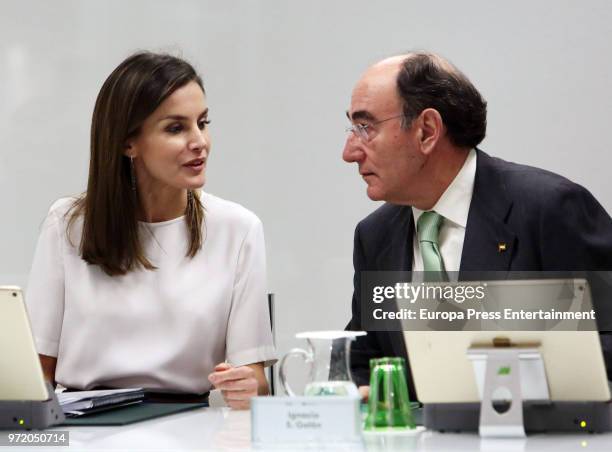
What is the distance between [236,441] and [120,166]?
1290 mm

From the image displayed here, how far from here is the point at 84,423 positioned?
1.94 meters

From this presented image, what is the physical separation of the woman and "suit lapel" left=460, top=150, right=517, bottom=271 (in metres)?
0.62

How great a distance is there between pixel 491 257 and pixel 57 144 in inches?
81.9

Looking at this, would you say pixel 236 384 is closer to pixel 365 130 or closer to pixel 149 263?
pixel 149 263

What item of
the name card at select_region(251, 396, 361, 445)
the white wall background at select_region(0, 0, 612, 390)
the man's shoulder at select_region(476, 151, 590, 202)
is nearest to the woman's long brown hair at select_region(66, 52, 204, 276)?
the man's shoulder at select_region(476, 151, 590, 202)

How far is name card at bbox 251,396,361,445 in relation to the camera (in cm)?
157

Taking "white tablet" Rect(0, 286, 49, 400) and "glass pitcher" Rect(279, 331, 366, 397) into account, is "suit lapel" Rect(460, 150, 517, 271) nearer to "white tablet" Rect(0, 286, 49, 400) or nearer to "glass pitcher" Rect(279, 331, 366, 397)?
"glass pitcher" Rect(279, 331, 366, 397)

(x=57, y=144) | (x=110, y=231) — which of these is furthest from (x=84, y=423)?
(x=57, y=144)

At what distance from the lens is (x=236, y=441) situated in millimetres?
1686

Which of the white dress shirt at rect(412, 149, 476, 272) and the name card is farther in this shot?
the white dress shirt at rect(412, 149, 476, 272)

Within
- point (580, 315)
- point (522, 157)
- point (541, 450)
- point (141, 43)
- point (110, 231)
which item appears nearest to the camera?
point (541, 450)

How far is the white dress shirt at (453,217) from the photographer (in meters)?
2.56

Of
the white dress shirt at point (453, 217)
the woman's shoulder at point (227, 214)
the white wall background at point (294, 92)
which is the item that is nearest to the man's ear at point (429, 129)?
the white dress shirt at point (453, 217)

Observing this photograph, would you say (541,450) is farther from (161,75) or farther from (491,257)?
(161,75)
